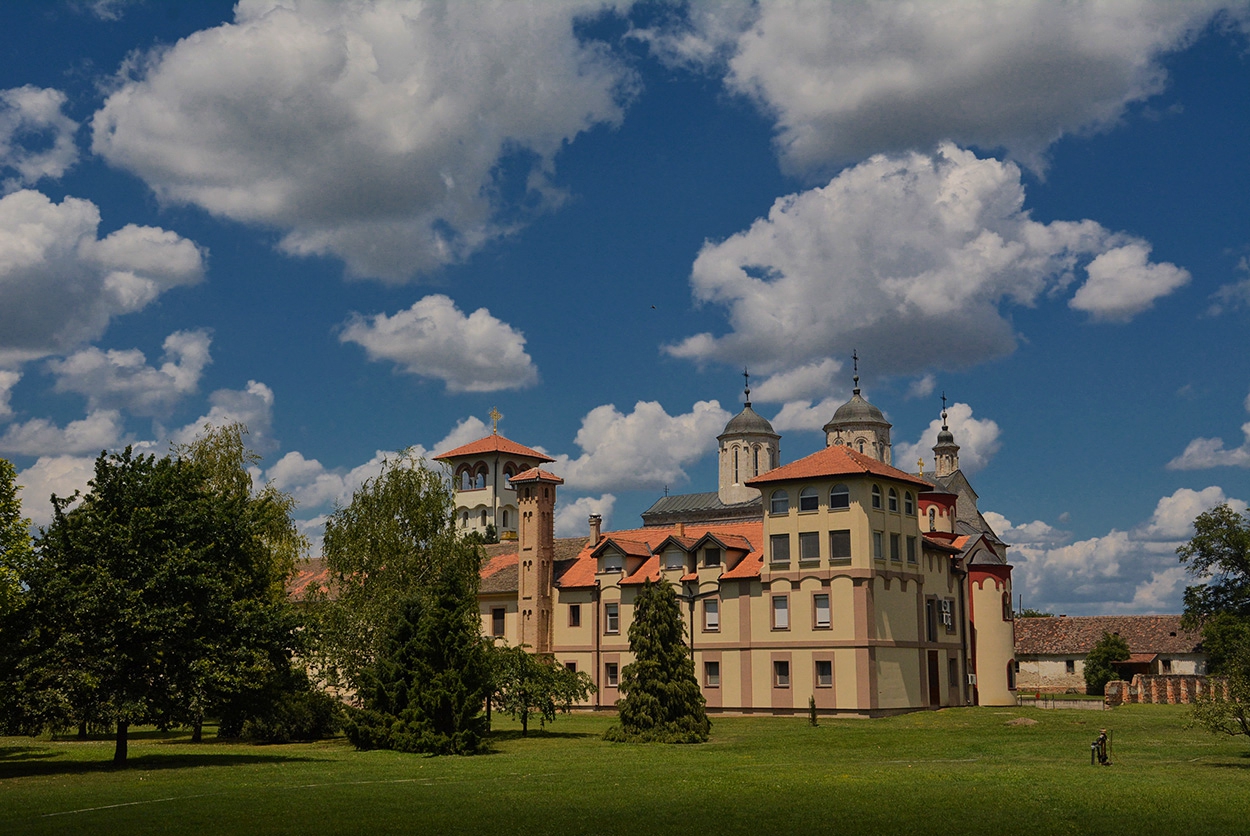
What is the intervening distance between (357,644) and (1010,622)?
39828 millimetres

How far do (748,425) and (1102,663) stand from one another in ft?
Answer: 157

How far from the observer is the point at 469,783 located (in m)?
28.2

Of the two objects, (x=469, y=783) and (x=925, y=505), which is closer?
(x=469, y=783)

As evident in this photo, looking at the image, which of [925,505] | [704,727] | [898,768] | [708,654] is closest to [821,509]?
[708,654]

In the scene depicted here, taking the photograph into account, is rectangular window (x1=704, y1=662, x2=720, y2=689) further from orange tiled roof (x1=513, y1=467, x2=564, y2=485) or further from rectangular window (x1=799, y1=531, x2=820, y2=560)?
orange tiled roof (x1=513, y1=467, x2=564, y2=485)

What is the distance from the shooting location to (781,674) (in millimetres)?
59156

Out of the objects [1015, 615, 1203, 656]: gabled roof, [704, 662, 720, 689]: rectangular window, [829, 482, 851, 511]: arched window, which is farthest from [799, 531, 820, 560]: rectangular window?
[1015, 615, 1203, 656]: gabled roof

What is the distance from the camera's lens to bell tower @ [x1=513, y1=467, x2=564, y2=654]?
67.8 m

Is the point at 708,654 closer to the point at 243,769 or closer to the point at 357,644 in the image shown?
the point at 357,644

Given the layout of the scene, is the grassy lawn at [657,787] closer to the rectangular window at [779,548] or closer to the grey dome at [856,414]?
the rectangular window at [779,548]

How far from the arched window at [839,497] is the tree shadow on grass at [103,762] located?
100 feet

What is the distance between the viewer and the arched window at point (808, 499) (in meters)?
59.2

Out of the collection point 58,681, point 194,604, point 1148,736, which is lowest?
point 1148,736

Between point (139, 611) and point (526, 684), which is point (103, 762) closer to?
point (139, 611)
